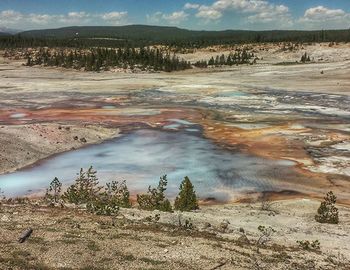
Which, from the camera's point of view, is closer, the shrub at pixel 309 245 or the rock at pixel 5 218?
the rock at pixel 5 218

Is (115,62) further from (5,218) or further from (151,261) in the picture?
(151,261)

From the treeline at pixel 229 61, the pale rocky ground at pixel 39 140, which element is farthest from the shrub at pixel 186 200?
the treeline at pixel 229 61

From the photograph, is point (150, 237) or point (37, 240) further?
point (150, 237)

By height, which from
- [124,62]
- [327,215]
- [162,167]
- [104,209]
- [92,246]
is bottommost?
[162,167]

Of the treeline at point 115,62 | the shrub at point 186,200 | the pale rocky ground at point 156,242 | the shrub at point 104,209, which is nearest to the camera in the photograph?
the pale rocky ground at point 156,242

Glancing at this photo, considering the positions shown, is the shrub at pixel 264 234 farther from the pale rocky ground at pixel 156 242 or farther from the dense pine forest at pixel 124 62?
the dense pine forest at pixel 124 62

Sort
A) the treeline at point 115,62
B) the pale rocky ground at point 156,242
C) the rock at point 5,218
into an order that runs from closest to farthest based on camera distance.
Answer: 1. the pale rocky ground at point 156,242
2. the rock at point 5,218
3. the treeline at point 115,62

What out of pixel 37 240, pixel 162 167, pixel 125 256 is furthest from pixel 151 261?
pixel 162 167

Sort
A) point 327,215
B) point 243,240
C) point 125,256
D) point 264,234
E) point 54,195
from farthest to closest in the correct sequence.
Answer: point 54,195, point 327,215, point 264,234, point 243,240, point 125,256

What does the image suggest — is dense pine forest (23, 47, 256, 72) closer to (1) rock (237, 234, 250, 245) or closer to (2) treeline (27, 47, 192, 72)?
(2) treeline (27, 47, 192, 72)

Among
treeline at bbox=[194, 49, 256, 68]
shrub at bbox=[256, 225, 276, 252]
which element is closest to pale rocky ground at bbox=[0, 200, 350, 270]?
shrub at bbox=[256, 225, 276, 252]
